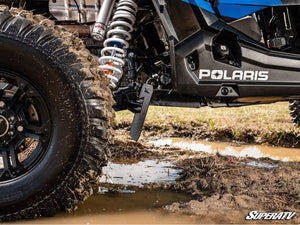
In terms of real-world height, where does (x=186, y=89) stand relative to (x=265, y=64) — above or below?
below

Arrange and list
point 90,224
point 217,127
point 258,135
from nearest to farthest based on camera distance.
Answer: point 90,224
point 258,135
point 217,127

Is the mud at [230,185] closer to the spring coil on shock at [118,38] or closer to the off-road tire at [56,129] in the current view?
the off-road tire at [56,129]

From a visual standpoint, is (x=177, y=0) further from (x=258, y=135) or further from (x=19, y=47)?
(x=258, y=135)

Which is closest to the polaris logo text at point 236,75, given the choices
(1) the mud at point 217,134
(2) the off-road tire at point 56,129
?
(2) the off-road tire at point 56,129

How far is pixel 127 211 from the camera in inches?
61.5

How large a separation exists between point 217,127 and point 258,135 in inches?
24.3

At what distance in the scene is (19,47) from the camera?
4.61ft

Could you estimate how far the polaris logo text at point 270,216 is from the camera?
149 centimetres

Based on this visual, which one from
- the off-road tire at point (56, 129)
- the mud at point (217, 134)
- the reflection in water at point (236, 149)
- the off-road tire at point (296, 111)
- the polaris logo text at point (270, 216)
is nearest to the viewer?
the off-road tire at point (56, 129)

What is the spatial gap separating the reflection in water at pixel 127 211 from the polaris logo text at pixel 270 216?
29 centimetres

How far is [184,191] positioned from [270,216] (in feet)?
1.90

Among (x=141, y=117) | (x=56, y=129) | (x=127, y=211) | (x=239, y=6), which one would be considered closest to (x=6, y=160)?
(x=56, y=129)

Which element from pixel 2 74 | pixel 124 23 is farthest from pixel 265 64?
pixel 2 74

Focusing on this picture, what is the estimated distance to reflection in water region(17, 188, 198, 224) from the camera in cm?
143
